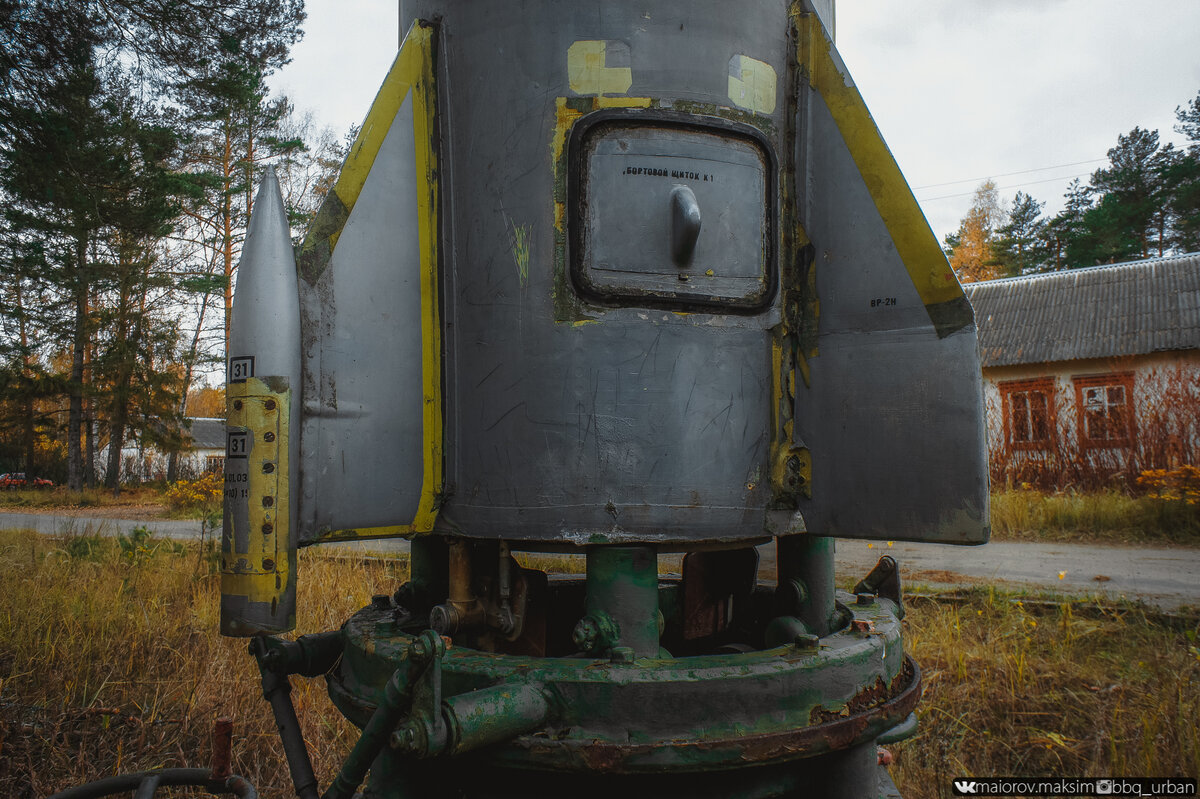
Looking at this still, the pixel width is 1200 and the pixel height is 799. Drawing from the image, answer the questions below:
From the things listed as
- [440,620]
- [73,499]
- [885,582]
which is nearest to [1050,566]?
[885,582]

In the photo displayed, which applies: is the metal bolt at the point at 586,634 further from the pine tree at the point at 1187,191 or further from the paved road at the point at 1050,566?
the pine tree at the point at 1187,191

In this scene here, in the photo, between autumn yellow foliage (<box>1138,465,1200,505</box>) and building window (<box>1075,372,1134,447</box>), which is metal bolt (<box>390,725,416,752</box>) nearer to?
autumn yellow foliage (<box>1138,465,1200,505</box>)

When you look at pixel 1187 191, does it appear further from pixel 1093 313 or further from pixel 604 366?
pixel 604 366

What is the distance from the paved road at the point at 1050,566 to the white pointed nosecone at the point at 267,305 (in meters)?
4.66

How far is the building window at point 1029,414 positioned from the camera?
13.4 metres

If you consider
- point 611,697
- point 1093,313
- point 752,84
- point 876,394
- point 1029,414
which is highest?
point 1093,313

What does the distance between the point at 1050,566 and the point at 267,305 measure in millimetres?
7348

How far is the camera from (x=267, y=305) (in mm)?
1748

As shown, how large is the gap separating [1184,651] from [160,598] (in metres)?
6.36

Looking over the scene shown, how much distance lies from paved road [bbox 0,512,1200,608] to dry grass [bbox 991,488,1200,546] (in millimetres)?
623

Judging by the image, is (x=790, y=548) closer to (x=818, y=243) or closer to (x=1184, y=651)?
(x=818, y=243)

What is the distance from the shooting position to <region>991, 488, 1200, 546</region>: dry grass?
29.0 ft

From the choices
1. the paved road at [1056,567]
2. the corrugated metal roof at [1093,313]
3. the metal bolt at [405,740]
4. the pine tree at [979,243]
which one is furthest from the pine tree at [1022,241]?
the metal bolt at [405,740]

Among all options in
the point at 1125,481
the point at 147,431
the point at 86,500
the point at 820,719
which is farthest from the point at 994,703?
the point at 86,500
